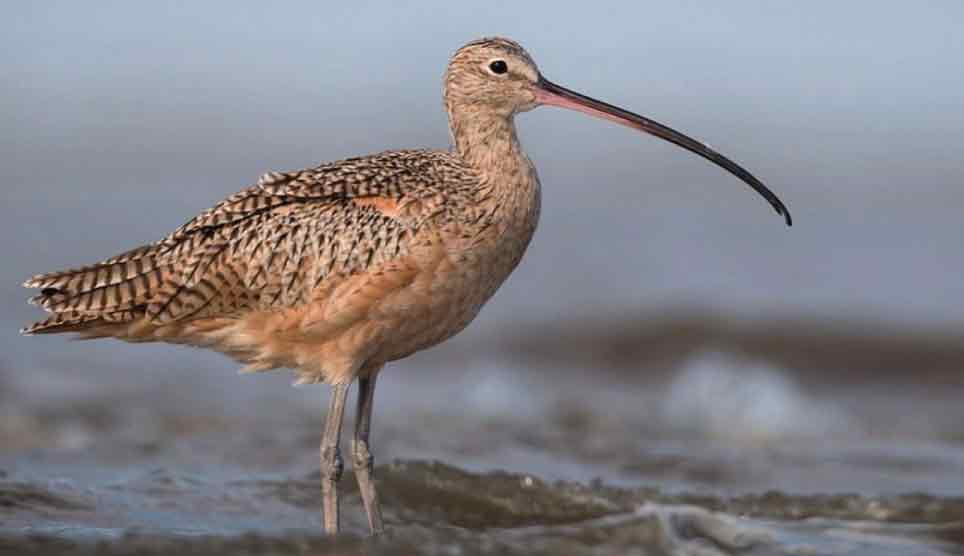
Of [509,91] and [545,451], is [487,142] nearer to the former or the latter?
[509,91]

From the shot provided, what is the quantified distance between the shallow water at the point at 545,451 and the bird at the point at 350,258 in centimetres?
90

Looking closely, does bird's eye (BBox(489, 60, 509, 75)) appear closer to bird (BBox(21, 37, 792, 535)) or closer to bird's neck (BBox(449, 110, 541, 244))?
→ bird (BBox(21, 37, 792, 535))

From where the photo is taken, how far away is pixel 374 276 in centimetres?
854

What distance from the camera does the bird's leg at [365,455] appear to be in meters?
9.24

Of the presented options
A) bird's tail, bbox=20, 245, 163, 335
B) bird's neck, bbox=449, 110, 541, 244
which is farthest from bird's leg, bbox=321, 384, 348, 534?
bird's neck, bbox=449, 110, 541, 244

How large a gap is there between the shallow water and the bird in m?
0.90

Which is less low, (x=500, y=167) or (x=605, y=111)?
(x=605, y=111)

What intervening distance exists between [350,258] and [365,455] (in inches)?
48.8

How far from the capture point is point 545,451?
1162cm

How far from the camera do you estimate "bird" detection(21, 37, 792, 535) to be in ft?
28.2

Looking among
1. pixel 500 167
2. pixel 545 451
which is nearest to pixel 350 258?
pixel 500 167

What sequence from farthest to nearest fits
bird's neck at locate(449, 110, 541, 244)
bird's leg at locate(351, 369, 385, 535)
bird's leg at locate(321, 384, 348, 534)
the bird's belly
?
bird's leg at locate(351, 369, 385, 535) → bird's leg at locate(321, 384, 348, 534) → bird's neck at locate(449, 110, 541, 244) → the bird's belly

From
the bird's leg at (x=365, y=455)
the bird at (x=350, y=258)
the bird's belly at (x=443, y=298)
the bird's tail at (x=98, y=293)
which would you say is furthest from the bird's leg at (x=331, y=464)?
the bird's tail at (x=98, y=293)

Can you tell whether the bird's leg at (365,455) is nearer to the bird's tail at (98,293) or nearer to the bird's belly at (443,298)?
the bird's belly at (443,298)
